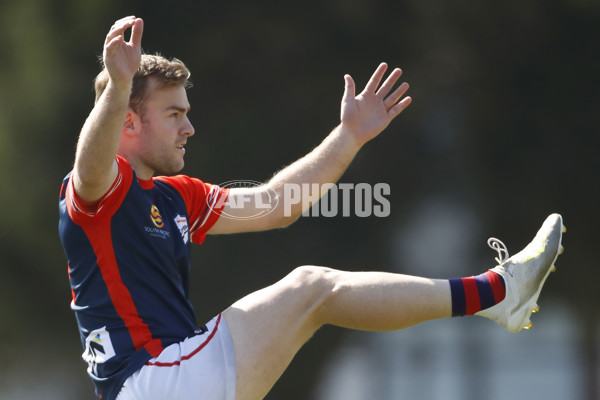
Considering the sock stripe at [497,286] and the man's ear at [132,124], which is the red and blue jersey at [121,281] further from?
the sock stripe at [497,286]

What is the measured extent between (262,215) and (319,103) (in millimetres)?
2606

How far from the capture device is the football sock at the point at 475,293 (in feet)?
7.76

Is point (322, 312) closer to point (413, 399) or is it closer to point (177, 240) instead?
point (177, 240)

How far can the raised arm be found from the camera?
2213mm

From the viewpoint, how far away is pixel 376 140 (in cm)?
543

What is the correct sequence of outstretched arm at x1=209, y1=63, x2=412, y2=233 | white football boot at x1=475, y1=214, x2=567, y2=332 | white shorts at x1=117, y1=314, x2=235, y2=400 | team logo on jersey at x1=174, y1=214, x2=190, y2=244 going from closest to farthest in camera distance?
white shorts at x1=117, y1=314, x2=235, y2=400 → white football boot at x1=475, y1=214, x2=567, y2=332 → team logo on jersey at x1=174, y1=214, x2=190, y2=244 → outstretched arm at x1=209, y1=63, x2=412, y2=233

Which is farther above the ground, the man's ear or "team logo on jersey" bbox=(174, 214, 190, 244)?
the man's ear

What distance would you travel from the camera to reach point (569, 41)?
5.50 m

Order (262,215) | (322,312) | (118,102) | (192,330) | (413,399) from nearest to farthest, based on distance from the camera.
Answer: (118,102) < (322,312) < (192,330) < (262,215) < (413,399)

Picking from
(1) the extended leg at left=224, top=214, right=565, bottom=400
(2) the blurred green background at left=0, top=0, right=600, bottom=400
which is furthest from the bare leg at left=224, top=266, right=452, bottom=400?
(2) the blurred green background at left=0, top=0, right=600, bottom=400

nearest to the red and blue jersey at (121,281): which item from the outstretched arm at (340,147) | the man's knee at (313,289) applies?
the man's knee at (313,289)

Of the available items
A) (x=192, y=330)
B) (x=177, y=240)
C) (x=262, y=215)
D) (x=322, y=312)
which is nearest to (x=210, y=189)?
(x=262, y=215)

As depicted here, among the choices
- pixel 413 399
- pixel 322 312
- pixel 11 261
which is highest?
pixel 322 312

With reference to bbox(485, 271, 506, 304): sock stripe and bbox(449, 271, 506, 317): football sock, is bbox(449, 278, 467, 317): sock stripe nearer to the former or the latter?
bbox(449, 271, 506, 317): football sock
